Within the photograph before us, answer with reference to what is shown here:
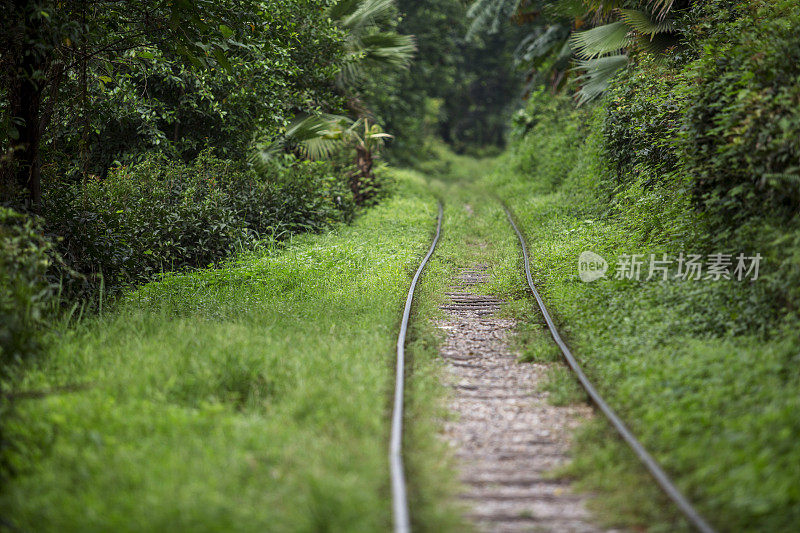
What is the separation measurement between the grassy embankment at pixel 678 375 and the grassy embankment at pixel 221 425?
1391 mm

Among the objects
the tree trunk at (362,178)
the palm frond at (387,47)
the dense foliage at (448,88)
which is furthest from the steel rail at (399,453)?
the dense foliage at (448,88)

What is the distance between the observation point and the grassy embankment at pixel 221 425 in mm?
3619

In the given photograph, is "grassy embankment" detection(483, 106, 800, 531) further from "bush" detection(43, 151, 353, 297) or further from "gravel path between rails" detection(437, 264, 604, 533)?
"bush" detection(43, 151, 353, 297)

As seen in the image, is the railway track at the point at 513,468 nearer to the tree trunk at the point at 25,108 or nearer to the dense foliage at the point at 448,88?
the tree trunk at the point at 25,108

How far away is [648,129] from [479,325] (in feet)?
16.7

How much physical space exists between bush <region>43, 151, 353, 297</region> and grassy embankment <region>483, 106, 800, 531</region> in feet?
18.6

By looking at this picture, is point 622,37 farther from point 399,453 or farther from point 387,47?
point 399,453

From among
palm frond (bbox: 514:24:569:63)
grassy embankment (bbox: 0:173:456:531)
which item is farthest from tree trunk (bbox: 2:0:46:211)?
palm frond (bbox: 514:24:569:63)

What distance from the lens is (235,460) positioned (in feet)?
13.4

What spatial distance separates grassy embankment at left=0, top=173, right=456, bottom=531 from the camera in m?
3.62

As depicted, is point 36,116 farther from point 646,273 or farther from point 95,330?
point 646,273

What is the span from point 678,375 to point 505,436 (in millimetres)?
1675

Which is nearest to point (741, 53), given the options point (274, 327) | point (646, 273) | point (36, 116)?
point (646, 273)

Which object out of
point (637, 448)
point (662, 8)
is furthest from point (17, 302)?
point (662, 8)
